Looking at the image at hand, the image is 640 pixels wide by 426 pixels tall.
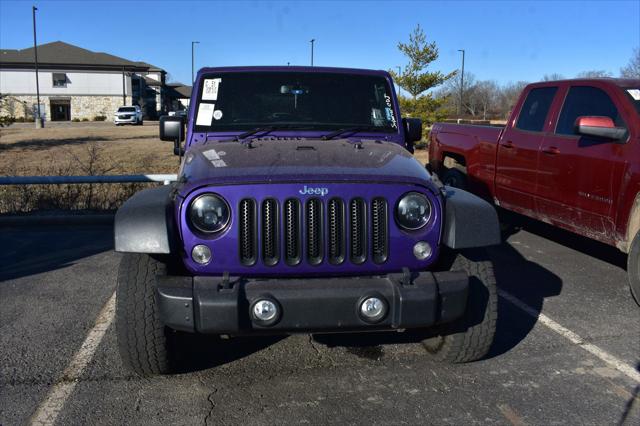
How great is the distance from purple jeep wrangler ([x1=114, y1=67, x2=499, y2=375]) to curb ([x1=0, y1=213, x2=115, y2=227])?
189 inches

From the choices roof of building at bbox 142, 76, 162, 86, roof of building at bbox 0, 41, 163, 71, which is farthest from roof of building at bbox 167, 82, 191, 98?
roof of building at bbox 0, 41, 163, 71

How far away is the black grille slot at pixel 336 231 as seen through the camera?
10.4ft

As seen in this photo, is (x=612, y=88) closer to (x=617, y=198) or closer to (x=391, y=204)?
(x=617, y=198)

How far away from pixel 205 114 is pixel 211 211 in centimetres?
162

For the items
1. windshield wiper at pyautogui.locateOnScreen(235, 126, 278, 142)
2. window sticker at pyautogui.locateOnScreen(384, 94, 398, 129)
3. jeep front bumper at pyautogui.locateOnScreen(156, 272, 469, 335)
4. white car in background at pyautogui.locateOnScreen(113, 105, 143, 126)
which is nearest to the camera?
jeep front bumper at pyautogui.locateOnScreen(156, 272, 469, 335)

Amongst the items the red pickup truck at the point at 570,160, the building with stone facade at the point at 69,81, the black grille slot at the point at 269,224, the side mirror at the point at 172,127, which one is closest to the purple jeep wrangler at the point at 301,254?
the black grille slot at the point at 269,224

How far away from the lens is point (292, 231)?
316 centimetres

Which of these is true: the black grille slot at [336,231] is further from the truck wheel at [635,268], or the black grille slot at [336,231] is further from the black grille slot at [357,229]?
the truck wheel at [635,268]

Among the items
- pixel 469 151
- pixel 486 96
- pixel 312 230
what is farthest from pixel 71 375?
pixel 486 96

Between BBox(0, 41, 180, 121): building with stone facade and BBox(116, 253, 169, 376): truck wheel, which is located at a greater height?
BBox(0, 41, 180, 121): building with stone facade

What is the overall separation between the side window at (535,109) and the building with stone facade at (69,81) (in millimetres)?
57233

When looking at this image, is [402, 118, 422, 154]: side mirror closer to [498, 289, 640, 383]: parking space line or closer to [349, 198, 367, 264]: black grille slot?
[498, 289, 640, 383]: parking space line

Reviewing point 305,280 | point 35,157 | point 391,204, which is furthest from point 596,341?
point 35,157

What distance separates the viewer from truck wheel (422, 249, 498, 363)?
137 inches
